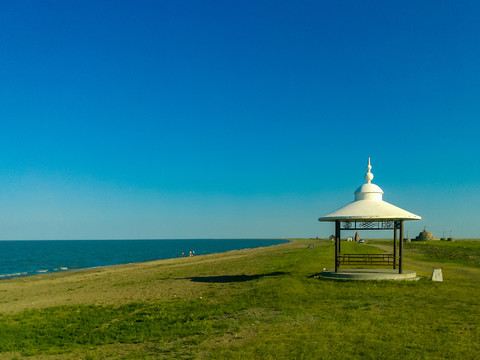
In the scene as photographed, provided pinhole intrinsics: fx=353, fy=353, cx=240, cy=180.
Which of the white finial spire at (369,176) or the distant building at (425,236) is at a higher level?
the white finial spire at (369,176)

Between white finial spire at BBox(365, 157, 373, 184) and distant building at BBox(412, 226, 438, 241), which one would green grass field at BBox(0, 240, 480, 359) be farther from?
distant building at BBox(412, 226, 438, 241)

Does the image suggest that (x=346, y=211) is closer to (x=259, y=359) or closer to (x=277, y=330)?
(x=277, y=330)

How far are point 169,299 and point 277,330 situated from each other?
880 cm

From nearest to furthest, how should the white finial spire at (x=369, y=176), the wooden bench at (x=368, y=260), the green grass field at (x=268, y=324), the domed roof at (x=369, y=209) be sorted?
the green grass field at (x=268, y=324), the domed roof at (x=369, y=209), the wooden bench at (x=368, y=260), the white finial spire at (x=369, y=176)

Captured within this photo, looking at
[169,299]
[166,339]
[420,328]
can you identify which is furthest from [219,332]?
A: [169,299]

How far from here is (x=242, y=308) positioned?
13.8 metres

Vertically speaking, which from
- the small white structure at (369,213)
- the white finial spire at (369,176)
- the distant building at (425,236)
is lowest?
the distant building at (425,236)

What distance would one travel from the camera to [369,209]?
1906cm

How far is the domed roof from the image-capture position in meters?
18.3

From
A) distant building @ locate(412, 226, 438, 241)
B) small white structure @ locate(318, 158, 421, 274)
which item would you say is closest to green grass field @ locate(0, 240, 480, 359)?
small white structure @ locate(318, 158, 421, 274)

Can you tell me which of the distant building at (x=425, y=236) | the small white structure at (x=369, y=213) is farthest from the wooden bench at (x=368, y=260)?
the distant building at (x=425, y=236)

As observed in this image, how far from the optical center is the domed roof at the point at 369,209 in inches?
722

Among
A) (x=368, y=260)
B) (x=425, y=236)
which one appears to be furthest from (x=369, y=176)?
(x=425, y=236)

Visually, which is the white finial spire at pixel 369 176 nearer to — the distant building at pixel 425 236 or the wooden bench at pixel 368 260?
the wooden bench at pixel 368 260
